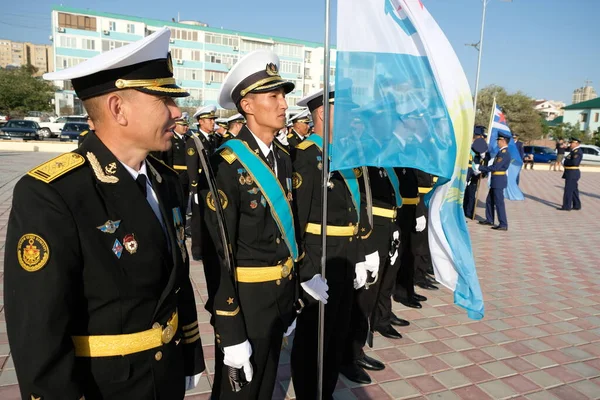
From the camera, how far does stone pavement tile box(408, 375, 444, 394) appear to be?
327 centimetres

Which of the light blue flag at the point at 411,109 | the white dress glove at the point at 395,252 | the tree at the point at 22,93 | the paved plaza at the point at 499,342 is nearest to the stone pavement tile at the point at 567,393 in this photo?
the paved plaza at the point at 499,342

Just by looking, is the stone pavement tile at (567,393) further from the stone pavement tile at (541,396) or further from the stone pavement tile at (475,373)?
the stone pavement tile at (475,373)

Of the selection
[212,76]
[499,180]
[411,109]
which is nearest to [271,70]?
[411,109]

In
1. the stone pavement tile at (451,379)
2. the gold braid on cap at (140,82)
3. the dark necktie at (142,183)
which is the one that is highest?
the gold braid on cap at (140,82)

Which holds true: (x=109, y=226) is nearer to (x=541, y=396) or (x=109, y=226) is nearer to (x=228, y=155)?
(x=228, y=155)

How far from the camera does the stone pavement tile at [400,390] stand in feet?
10.4

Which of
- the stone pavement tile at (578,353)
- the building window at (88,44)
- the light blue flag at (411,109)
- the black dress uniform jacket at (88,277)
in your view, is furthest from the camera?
the building window at (88,44)

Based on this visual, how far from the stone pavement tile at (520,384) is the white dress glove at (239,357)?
236cm

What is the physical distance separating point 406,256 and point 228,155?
324 centimetres

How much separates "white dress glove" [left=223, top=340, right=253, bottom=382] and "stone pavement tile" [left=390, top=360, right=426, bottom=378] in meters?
1.80

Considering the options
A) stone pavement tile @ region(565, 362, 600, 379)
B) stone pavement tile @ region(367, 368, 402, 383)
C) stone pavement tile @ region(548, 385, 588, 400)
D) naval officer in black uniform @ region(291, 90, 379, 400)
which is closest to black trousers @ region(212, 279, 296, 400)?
naval officer in black uniform @ region(291, 90, 379, 400)

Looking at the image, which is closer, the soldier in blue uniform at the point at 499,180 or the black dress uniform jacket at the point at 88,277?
the black dress uniform jacket at the point at 88,277

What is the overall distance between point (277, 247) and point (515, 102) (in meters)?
44.1

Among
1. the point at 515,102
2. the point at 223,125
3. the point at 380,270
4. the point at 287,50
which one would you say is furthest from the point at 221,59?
the point at 380,270
